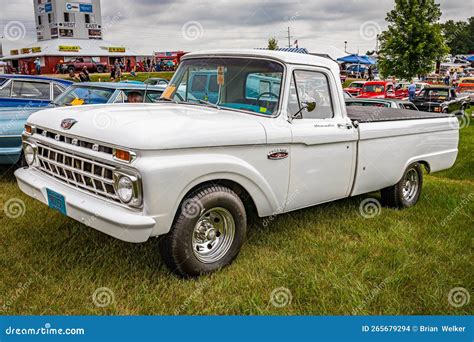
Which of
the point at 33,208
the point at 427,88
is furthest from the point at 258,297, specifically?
the point at 427,88

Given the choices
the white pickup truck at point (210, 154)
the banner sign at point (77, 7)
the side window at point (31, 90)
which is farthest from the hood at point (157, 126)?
the banner sign at point (77, 7)

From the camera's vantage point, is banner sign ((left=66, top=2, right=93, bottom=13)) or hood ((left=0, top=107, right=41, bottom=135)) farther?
banner sign ((left=66, top=2, right=93, bottom=13))

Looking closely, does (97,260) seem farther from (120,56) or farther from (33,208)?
(120,56)

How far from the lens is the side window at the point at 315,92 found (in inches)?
172


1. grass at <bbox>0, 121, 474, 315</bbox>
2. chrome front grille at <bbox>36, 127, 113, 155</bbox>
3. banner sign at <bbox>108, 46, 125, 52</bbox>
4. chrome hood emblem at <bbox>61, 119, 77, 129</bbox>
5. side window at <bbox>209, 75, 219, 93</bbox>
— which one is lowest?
grass at <bbox>0, 121, 474, 315</bbox>

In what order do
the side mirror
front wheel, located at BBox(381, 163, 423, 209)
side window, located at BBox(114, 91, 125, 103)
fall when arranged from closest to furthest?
1. the side mirror
2. front wheel, located at BBox(381, 163, 423, 209)
3. side window, located at BBox(114, 91, 125, 103)

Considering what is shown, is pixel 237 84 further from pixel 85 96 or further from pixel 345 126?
pixel 85 96

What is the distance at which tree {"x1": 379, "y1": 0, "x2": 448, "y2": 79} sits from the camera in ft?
72.6

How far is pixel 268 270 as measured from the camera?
12.9 feet

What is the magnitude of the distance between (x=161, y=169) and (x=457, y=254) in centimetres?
313

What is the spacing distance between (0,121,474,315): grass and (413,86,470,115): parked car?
13.5 m

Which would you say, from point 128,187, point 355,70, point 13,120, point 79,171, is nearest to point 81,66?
point 355,70

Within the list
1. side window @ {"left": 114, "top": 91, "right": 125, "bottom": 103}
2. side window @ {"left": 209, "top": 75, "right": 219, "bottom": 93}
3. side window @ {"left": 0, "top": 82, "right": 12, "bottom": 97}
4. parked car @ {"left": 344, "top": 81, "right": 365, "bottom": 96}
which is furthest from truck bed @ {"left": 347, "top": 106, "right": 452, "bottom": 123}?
parked car @ {"left": 344, "top": 81, "right": 365, "bottom": 96}

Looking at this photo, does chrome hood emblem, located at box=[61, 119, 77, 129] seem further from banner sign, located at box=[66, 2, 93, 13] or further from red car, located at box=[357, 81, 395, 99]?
banner sign, located at box=[66, 2, 93, 13]
